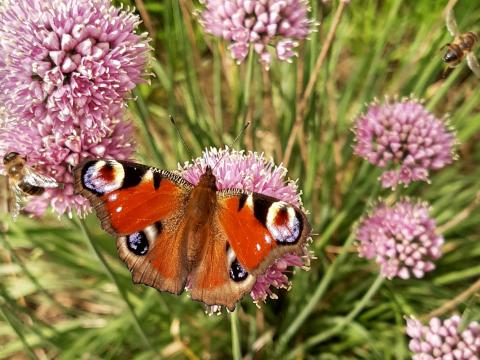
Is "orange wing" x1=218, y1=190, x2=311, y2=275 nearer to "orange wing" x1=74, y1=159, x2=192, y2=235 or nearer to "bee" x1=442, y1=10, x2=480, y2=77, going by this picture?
"orange wing" x1=74, y1=159, x2=192, y2=235

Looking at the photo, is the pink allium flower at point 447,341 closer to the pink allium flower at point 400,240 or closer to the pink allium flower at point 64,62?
the pink allium flower at point 400,240

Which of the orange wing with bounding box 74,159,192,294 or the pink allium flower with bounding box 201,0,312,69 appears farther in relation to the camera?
the pink allium flower with bounding box 201,0,312,69

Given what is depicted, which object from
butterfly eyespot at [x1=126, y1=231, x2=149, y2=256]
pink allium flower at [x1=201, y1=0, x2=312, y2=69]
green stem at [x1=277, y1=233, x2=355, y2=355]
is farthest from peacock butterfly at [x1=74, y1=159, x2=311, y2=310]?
green stem at [x1=277, y1=233, x2=355, y2=355]

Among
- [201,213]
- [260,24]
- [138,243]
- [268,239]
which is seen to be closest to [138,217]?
[138,243]

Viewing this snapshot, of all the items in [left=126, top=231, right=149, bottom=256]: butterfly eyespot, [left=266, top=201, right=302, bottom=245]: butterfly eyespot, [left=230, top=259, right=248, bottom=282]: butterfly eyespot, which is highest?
[left=266, top=201, right=302, bottom=245]: butterfly eyespot

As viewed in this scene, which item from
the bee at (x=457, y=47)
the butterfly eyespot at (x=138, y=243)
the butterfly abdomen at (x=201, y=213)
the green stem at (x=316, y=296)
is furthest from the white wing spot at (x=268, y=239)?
the bee at (x=457, y=47)

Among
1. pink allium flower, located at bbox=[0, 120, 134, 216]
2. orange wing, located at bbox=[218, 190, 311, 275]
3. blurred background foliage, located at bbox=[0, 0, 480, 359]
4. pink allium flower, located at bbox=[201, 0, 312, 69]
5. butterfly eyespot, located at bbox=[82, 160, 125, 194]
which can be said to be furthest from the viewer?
blurred background foliage, located at bbox=[0, 0, 480, 359]

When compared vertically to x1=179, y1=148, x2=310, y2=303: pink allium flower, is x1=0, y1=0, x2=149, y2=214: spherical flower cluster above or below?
above
